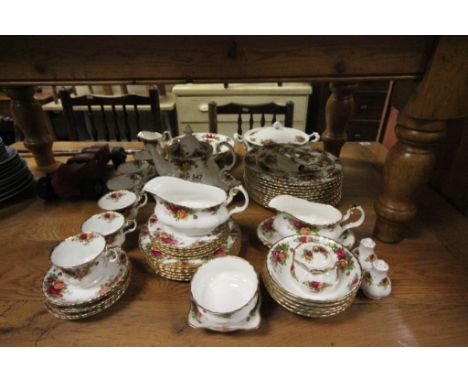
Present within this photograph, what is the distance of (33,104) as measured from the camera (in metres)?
0.97

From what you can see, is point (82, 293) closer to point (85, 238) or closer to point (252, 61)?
point (85, 238)

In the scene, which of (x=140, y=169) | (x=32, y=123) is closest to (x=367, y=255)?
(x=140, y=169)

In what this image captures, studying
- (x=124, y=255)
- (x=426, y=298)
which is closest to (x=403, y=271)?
(x=426, y=298)

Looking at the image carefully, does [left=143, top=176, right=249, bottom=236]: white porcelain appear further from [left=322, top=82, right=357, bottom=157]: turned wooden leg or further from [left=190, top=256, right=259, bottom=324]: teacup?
[left=322, top=82, right=357, bottom=157]: turned wooden leg

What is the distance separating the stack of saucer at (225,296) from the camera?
502 mm

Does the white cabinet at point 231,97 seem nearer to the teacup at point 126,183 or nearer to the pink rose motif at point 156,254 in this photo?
the teacup at point 126,183

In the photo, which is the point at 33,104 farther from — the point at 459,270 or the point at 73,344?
the point at 459,270

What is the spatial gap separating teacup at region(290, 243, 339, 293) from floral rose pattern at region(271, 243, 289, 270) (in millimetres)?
32

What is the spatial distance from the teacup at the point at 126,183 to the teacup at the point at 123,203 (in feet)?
0.13

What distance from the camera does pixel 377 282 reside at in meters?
0.58

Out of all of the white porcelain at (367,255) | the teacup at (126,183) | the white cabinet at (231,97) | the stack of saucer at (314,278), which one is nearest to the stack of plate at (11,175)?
the teacup at (126,183)

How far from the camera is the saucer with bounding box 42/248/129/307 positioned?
21.4 inches

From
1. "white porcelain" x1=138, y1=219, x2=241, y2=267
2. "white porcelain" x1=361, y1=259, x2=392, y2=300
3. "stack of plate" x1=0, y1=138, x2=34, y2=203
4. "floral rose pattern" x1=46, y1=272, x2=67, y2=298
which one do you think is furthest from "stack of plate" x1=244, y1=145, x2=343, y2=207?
"stack of plate" x1=0, y1=138, x2=34, y2=203

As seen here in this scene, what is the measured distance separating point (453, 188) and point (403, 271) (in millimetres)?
390
